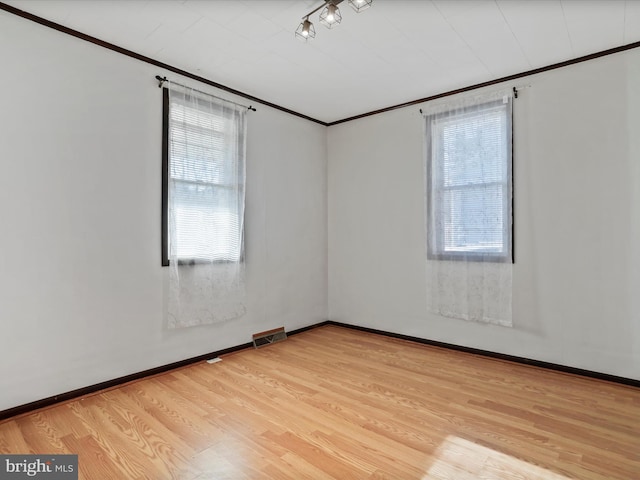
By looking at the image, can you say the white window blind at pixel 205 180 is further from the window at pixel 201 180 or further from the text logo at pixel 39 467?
the text logo at pixel 39 467

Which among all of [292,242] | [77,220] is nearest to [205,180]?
[77,220]

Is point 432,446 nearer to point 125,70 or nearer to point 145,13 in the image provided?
point 145,13

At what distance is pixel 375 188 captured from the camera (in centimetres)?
452

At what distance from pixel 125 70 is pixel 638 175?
428 centimetres

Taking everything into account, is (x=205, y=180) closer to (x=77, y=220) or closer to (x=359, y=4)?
(x=77, y=220)

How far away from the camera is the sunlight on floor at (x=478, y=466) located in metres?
1.78

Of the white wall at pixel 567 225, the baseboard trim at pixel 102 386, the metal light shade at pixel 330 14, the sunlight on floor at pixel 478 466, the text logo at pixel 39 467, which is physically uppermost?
the metal light shade at pixel 330 14

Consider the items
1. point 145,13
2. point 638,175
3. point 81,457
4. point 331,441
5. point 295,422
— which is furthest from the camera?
point 638,175

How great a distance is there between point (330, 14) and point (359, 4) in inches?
7.8

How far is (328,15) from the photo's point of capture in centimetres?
234

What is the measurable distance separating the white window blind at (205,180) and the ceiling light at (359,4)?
1739 mm

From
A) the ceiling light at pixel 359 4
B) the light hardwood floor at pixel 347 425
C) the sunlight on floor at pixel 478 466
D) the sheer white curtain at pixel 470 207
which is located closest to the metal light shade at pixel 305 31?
the ceiling light at pixel 359 4

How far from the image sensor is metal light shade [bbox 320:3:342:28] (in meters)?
2.31

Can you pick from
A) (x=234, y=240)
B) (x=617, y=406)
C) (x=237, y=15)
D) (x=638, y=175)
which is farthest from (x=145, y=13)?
(x=617, y=406)
